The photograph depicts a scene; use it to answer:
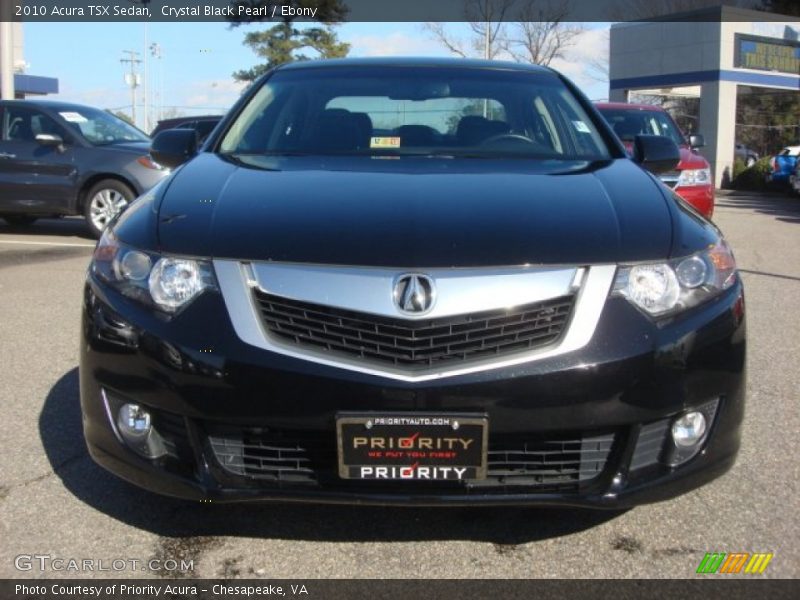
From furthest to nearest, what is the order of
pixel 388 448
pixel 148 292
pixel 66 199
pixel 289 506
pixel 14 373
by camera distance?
pixel 66 199
pixel 14 373
pixel 289 506
pixel 148 292
pixel 388 448

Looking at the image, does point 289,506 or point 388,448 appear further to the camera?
point 289,506

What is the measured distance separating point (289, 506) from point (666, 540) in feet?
3.98

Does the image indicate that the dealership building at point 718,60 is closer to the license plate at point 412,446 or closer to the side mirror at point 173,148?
the side mirror at point 173,148

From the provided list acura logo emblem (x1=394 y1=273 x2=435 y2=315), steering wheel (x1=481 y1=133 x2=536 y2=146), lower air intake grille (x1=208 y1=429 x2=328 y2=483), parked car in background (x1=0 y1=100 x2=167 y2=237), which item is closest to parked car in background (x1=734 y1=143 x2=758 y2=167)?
parked car in background (x1=0 y1=100 x2=167 y2=237)

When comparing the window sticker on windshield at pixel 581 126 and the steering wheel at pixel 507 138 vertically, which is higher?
the window sticker on windshield at pixel 581 126

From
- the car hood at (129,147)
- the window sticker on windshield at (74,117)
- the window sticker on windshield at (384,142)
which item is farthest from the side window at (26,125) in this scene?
the window sticker on windshield at (384,142)

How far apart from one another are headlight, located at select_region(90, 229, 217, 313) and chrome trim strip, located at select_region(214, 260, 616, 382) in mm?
86

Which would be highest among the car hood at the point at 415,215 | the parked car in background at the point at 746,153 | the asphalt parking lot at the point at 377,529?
the car hood at the point at 415,215

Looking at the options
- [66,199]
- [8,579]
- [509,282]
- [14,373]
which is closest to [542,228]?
[509,282]

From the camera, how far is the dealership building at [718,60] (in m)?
26.6

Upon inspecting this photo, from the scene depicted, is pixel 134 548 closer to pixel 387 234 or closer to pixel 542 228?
pixel 387 234

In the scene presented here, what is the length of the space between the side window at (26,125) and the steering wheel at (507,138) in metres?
7.93

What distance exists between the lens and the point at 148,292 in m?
2.53

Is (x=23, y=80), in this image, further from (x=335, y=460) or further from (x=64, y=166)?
(x=335, y=460)
